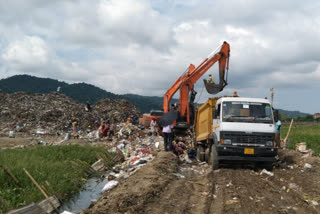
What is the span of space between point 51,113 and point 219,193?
78.2 feet

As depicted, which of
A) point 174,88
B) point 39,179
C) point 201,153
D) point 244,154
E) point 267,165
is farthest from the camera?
point 174,88

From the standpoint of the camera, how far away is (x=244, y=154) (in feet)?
30.5

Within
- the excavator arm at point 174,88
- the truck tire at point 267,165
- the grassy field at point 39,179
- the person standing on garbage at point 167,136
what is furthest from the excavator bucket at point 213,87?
the grassy field at point 39,179

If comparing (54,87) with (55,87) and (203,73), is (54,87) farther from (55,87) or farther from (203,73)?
(203,73)

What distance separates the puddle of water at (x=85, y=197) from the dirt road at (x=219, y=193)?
572 millimetres

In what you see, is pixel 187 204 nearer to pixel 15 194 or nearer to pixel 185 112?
pixel 15 194

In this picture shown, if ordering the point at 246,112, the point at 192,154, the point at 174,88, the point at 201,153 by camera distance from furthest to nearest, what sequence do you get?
the point at 174,88 → the point at 192,154 → the point at 201,153 → the point at 246,112

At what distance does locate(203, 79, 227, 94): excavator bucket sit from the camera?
13750 mm

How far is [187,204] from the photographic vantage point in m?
5.98

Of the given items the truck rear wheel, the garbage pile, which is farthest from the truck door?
the garbage pile

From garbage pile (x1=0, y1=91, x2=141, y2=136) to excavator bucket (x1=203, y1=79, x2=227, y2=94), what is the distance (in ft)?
45.8

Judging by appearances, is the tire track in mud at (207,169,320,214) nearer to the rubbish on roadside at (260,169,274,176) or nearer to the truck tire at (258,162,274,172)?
the rubbish on roadside at (260,169,274,176)

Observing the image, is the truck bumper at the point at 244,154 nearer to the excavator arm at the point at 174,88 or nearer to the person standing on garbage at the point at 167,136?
the person standing on garbage at the point at 167,136

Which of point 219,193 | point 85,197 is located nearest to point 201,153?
point 219,193
